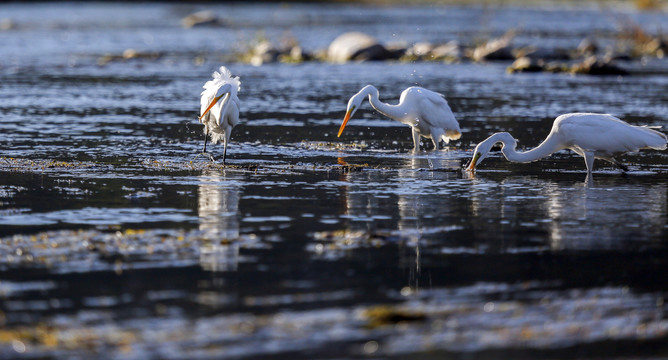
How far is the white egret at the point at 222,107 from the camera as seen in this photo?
55.5 ft

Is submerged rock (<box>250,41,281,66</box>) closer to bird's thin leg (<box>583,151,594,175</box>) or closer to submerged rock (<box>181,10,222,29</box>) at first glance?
submerged rock (<box>181,10,222,29</box>)

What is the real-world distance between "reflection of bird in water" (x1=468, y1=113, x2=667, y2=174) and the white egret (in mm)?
4314

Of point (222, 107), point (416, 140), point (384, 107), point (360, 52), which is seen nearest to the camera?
point (222, 107)

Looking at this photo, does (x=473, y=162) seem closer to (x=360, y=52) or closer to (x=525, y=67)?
(x=525, y=67)

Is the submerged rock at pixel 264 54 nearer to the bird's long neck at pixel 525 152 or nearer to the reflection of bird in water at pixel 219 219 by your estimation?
the reflection of bird in water at pixel 219 219

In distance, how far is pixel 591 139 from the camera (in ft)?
48.4

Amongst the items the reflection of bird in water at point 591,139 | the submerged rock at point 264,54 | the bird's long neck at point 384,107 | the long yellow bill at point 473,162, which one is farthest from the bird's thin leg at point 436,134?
the submerged rock at point 264,54

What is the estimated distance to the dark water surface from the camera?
7.42 m

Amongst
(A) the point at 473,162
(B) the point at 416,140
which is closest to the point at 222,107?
(B) the point at 416,140

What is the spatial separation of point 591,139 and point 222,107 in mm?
5979

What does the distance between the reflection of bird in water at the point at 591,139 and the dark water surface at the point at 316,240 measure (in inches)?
18.8

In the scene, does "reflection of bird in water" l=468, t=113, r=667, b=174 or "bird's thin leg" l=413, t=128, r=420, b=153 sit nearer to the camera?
"reflection of bird in water" l=468, t=113, r=667, b=174

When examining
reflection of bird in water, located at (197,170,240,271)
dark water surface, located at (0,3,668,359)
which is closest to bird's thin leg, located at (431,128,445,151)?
dark water surface, located at (0,3,668,359)

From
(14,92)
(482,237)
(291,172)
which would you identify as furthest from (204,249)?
(14,92)
